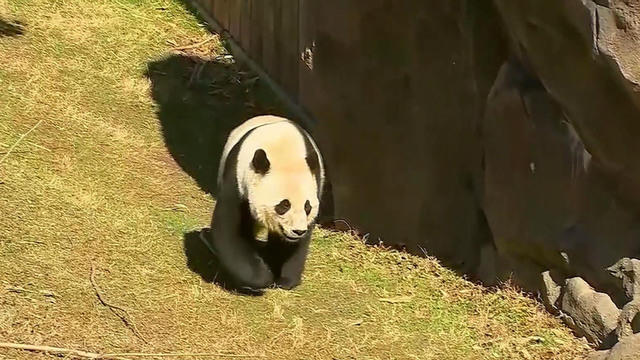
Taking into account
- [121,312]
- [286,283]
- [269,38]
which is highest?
[269,38]

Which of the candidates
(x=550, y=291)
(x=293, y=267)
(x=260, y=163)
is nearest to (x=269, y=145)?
(x=260, y=163)

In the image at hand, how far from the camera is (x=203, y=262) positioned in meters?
6.34

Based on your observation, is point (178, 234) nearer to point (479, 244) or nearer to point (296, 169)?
point (296, 169)

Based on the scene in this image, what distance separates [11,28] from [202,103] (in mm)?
2017

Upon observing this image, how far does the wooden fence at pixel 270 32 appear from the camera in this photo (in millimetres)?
8656

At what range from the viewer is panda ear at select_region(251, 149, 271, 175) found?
581 cm

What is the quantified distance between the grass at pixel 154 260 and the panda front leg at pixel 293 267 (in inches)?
3.0

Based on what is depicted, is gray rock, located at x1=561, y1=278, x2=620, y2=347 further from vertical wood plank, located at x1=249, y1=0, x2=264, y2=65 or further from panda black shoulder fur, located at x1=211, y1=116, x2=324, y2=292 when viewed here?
vertical wood plank, located at x1=249, y1=0, x2=264, y2=65

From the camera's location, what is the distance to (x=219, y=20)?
10391mm

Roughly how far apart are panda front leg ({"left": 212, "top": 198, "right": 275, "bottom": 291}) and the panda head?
0.63ft

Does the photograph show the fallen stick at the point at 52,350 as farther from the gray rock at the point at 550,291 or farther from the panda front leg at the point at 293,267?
the gray rock at the point at 550,291

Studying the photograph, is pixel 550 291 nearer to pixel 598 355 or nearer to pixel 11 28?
pixel 598 355

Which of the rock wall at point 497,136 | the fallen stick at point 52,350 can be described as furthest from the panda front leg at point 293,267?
the fallen stick at point 52,350

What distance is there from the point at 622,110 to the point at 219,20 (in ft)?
19.4
